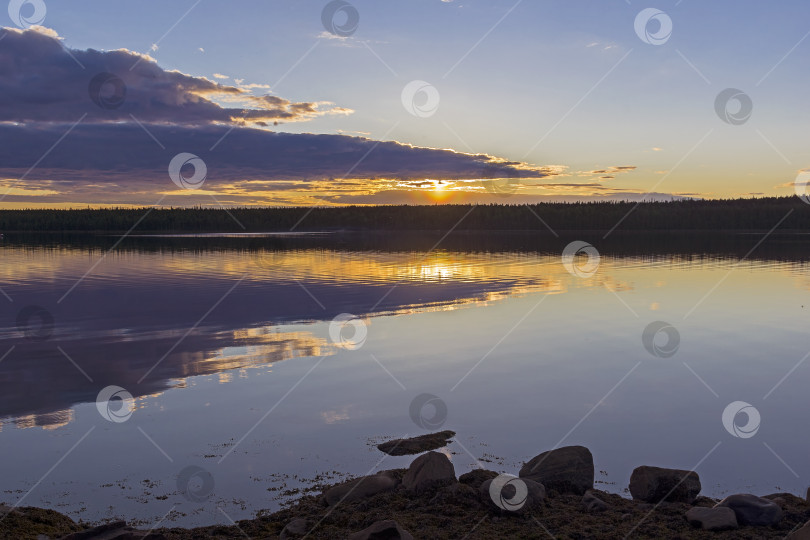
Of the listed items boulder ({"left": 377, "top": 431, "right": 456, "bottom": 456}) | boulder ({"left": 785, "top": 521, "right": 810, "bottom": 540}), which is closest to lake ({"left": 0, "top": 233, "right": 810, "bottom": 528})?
boulder ({"left": 377, "top": 431, "right": 456, "bottom": 456})

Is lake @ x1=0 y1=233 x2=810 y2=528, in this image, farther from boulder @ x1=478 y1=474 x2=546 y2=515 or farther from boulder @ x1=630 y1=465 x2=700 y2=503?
boulder @ x1=478 y1=474 x2=546 y2=515

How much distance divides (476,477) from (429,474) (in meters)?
0.87

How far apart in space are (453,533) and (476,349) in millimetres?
11838

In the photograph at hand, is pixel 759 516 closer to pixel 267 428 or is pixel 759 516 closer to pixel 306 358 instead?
pixel 267 428

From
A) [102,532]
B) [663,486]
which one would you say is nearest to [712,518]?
[663,486]

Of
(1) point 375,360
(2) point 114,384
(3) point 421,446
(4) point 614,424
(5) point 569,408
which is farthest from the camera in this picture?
(1) point 375,360

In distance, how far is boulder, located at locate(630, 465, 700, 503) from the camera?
30.8 feet

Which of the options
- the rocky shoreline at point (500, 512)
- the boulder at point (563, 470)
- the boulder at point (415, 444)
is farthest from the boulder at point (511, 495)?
the boulder at point (415, 444)

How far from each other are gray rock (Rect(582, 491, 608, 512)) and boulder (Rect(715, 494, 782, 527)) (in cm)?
160

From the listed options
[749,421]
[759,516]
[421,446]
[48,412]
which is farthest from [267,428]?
[749,421]

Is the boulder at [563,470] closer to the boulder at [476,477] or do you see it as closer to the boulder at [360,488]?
the boulder at [476,477]

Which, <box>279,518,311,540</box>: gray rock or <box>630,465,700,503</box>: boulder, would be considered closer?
<box>279,518,311,540</box>: gray rock

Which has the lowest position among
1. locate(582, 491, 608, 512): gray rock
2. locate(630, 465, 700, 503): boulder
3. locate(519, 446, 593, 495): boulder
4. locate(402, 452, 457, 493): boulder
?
locate(630, 465, 700, 503): boulder

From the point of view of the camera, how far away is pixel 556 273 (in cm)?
4509
